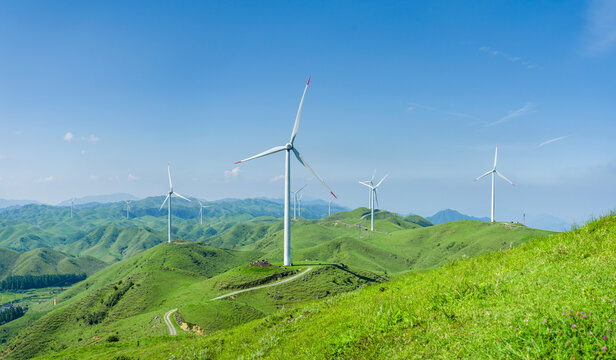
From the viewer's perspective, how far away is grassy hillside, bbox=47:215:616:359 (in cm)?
891

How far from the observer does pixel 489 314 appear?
11.8 m

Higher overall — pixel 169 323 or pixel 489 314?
pixel 489 314

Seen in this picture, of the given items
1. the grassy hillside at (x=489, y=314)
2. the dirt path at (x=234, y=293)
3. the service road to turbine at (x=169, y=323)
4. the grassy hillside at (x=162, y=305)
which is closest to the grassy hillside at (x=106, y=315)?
the grassy hillside at (x=162, y=305)

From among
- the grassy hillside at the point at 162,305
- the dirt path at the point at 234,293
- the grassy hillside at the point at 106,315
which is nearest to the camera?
the dirt path at the point at 234,293

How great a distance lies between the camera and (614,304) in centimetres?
927

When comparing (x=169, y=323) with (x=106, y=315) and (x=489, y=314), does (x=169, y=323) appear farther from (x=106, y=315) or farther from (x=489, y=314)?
(x=489, y=314)

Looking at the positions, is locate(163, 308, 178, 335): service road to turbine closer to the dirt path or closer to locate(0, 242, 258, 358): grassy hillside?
the dirt path

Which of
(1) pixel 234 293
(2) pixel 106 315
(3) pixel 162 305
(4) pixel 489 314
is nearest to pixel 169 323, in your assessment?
A: (1) pixel 234 293

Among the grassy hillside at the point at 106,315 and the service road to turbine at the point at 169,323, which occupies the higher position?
the service road to turbine at the point at 169,323

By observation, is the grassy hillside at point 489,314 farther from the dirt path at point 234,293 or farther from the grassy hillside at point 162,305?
the dirt path at point 234,293

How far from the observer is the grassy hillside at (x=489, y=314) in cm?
891

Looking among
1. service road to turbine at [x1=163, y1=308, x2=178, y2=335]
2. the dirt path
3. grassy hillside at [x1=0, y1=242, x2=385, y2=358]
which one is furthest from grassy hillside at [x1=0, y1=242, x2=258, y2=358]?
the dirt path

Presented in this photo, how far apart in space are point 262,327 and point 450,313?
15752 mm

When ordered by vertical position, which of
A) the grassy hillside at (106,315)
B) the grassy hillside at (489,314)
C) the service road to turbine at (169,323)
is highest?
the grassy hillside at (489,314)
